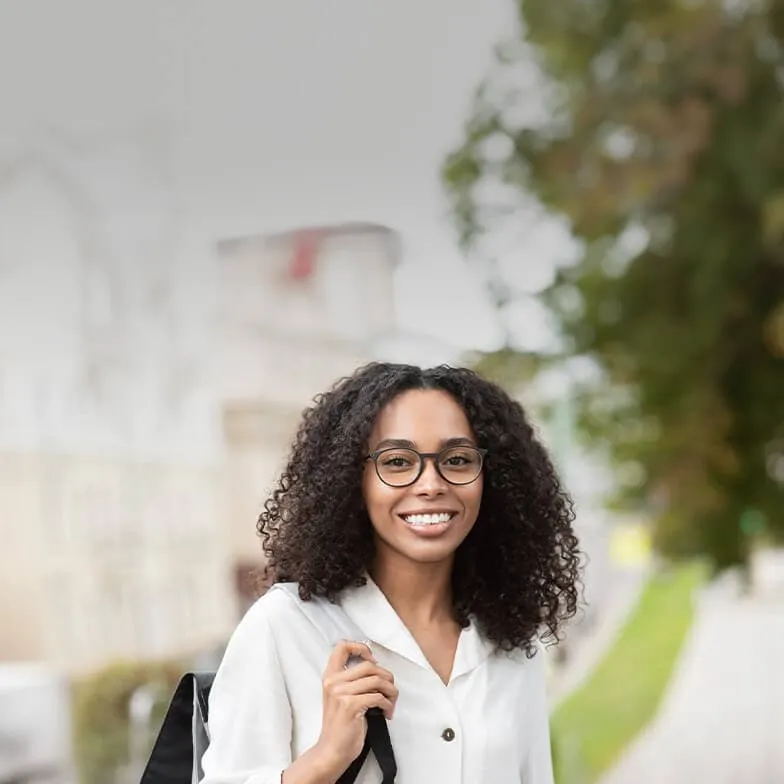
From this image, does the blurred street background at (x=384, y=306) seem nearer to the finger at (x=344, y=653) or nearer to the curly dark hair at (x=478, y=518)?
the curly dark hair at (x=478, y=518)

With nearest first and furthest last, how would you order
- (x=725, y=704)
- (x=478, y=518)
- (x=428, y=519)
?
1. (x=428, y=519)
2. (x=478, y=518)
3. (x=725, y=704)

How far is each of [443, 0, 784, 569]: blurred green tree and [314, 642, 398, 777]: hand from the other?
9.33 ft

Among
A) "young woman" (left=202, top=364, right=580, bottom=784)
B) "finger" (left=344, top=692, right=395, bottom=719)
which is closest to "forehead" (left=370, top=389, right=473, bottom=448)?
"young woman" (left=202, top=364, right=580, bottom=784)

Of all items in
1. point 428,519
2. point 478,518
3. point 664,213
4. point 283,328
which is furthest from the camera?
point 664,213

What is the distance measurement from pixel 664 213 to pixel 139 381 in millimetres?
1600

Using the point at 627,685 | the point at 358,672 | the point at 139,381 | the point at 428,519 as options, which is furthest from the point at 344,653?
the point at 627,685

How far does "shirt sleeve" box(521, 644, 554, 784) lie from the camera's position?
124cm

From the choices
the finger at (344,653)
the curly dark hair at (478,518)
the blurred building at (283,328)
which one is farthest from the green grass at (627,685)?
the finger at (344,653)

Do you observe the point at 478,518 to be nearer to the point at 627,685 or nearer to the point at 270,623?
the point at 270,623

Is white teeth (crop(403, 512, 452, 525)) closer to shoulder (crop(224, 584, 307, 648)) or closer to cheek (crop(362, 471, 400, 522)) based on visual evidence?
cheek (crop(362, 471, 400, 522))

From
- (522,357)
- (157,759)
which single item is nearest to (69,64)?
(522,357)

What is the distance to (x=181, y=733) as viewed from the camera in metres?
1.19

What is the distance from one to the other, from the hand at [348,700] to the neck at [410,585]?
136mm

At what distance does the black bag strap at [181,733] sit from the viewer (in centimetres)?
117
